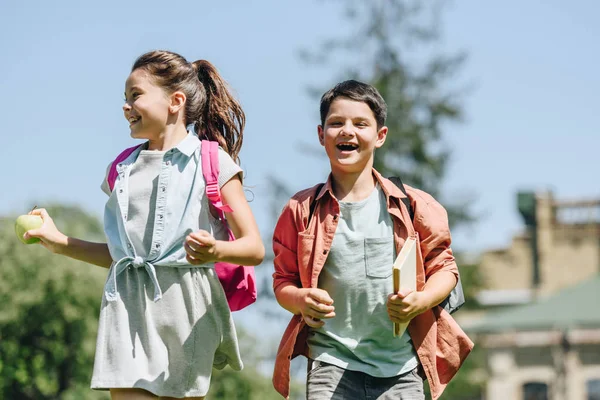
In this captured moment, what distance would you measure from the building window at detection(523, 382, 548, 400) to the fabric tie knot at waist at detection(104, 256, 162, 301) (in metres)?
36.9

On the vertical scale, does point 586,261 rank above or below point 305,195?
below

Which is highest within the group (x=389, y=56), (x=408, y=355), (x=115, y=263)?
(x=389, y=56)

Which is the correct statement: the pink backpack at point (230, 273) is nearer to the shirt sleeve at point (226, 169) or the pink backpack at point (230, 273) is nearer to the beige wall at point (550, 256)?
the shirt sleeve at point (226, 169)

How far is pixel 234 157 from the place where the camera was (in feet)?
16.5

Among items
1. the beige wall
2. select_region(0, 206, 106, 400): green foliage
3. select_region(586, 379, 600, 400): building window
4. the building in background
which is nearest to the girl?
select_region(0, 206, 106, 400): green foliage

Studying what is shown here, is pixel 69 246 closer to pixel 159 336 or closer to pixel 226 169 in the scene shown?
pixel 159 336

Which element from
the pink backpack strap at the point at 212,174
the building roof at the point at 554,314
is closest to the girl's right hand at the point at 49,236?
the pink backpack strap at the point at 212,174

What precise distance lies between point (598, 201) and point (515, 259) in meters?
4.14

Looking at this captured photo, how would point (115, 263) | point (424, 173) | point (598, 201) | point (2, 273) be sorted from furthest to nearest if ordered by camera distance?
point (598, 201) → point (424, 173) → point (2, 273) → point (115, 263)

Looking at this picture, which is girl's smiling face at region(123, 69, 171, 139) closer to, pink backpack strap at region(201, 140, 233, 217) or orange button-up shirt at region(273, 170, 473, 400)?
pink backpack strap at region(201, 140, 233, 217)

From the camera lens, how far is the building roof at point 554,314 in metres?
39.6

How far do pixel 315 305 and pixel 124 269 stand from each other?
2.50ft

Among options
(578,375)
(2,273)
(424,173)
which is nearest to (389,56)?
(424,173)

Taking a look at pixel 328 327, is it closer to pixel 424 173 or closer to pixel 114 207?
pixel 114 207
